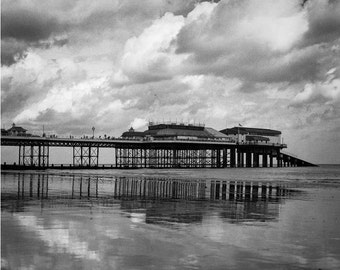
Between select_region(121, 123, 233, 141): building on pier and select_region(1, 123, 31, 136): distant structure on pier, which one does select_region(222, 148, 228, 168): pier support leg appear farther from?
select_region(1, 123, 31, 136): distant structure on pier

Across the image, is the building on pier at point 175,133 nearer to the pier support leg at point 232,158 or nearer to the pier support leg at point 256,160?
the pier support leg at point 232,158

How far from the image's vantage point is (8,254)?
34.7ft

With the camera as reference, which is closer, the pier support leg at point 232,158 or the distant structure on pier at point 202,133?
the distant structure on pier at point 202,133

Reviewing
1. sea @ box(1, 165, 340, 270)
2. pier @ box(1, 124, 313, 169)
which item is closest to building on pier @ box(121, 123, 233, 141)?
pier @ box(1, 124, 313, 169)

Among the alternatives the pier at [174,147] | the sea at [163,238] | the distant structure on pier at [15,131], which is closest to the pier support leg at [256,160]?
the pier at [174,147]

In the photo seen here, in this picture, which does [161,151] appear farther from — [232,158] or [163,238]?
[163,238]

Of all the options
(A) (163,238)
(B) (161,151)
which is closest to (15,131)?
(B) (161,151)

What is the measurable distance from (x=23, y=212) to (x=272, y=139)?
169341 mm

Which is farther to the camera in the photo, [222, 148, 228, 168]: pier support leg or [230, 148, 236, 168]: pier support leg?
[230, 148, 236, 168]: pier support leg

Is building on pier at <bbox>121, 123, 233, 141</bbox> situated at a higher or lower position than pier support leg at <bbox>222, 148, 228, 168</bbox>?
higher

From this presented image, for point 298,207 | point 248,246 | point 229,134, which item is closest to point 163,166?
point 229,134

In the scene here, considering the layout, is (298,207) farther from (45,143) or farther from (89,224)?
(45,143)

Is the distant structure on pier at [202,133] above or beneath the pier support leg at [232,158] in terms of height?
above

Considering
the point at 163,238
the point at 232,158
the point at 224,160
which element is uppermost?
the point at 232,158
